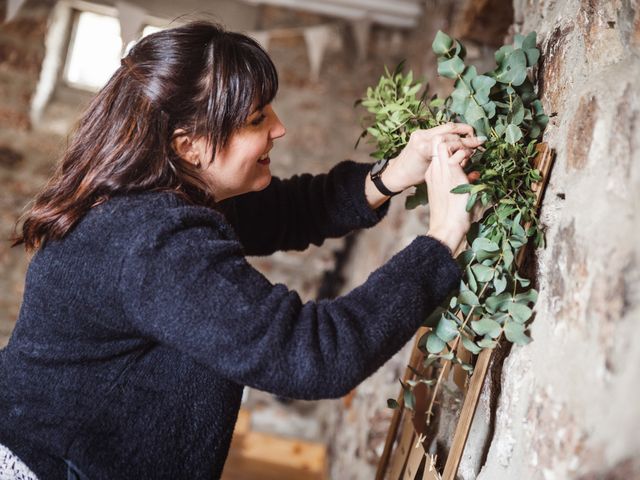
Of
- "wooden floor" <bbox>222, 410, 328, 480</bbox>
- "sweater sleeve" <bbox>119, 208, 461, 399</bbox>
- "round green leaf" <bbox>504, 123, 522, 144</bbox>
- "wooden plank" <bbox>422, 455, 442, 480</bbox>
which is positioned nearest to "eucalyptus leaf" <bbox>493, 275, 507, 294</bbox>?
"sweater sleeve" <bbox>119, 208, 461, 399</bbox>

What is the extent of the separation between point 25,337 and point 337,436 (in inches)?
87.3

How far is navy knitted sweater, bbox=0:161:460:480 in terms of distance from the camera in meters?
0.82

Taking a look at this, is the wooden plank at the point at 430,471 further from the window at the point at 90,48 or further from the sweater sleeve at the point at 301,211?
the window at the point at 90,48

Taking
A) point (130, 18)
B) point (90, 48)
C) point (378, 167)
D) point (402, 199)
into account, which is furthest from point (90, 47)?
point (378, 167)

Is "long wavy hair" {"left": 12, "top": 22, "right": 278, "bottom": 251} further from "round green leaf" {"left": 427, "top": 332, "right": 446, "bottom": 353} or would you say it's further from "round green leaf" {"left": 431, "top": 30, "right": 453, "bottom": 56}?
"round green leaf" {"left": 427, "top": 332, "right": 446, "bottom": 353}

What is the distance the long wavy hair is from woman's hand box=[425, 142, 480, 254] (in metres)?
0.34

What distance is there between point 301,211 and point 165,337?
0.65 metres

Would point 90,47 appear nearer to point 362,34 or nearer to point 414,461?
point 362,34

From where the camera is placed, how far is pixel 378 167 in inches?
50.3

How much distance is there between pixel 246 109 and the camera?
1050 mm

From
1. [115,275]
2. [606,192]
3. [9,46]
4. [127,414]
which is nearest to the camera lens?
[606,192]

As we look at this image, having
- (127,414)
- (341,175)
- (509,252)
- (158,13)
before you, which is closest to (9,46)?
(158,13)

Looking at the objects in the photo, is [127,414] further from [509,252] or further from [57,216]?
[509,252]

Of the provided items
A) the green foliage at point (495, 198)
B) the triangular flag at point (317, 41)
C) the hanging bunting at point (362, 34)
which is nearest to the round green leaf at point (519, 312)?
the green foliage at point (495, 198)
